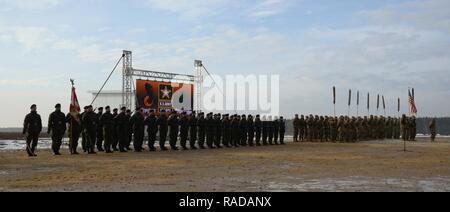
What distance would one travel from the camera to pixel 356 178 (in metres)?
11.1

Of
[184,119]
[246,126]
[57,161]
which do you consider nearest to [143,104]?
[246,126]

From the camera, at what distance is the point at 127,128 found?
68.0ft

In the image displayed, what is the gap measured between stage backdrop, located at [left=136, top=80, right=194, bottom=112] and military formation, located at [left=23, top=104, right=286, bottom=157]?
7.71 m

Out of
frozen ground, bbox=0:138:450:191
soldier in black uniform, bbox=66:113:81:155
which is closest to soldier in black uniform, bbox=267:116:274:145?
soldier in black uniform, bbox=66:113:81:155

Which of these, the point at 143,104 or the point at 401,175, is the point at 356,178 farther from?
the point at 143,104

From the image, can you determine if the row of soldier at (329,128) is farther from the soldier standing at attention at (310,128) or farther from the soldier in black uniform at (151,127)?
the soldier in black uniform at (151,127)

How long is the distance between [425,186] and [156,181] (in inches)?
190

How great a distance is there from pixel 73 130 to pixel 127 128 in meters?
2.20

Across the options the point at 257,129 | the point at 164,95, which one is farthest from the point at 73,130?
the point at 164,95

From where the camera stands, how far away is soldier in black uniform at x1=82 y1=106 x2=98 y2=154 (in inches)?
755

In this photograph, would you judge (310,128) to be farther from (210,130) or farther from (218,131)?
(210,130)

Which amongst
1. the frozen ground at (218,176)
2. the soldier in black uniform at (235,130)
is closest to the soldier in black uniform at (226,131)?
the soldier in black uniform at (235,130)

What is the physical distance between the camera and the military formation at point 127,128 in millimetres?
18328
